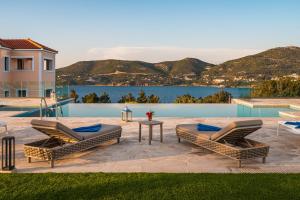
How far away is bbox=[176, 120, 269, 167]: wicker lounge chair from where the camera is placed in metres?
5.93

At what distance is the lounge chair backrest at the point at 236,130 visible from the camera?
237 inches

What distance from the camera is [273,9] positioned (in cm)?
2459

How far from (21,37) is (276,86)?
67.1 feet

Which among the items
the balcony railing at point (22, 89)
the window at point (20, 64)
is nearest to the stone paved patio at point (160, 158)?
the balcony railing at point (22, 89)

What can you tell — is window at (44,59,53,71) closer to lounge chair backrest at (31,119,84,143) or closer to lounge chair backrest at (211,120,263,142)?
lounge chair backrest at (31,119,84,143)

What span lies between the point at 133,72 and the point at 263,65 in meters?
24.5

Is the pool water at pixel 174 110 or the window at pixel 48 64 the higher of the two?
the window at pixel 48 64

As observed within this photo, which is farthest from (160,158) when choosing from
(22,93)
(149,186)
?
(22,93)

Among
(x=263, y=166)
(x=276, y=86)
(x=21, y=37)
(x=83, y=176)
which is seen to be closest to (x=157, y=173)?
(x=83, y=176)

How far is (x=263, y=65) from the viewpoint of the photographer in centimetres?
5088

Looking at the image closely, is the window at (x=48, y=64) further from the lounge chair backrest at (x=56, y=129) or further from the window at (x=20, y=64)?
the lounge chair backrest at (x=56, y=129)

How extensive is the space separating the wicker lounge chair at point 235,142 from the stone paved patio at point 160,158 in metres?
0.21

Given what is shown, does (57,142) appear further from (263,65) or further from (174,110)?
(263,65)

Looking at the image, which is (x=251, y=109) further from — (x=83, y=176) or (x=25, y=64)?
(x=25, y=64)
